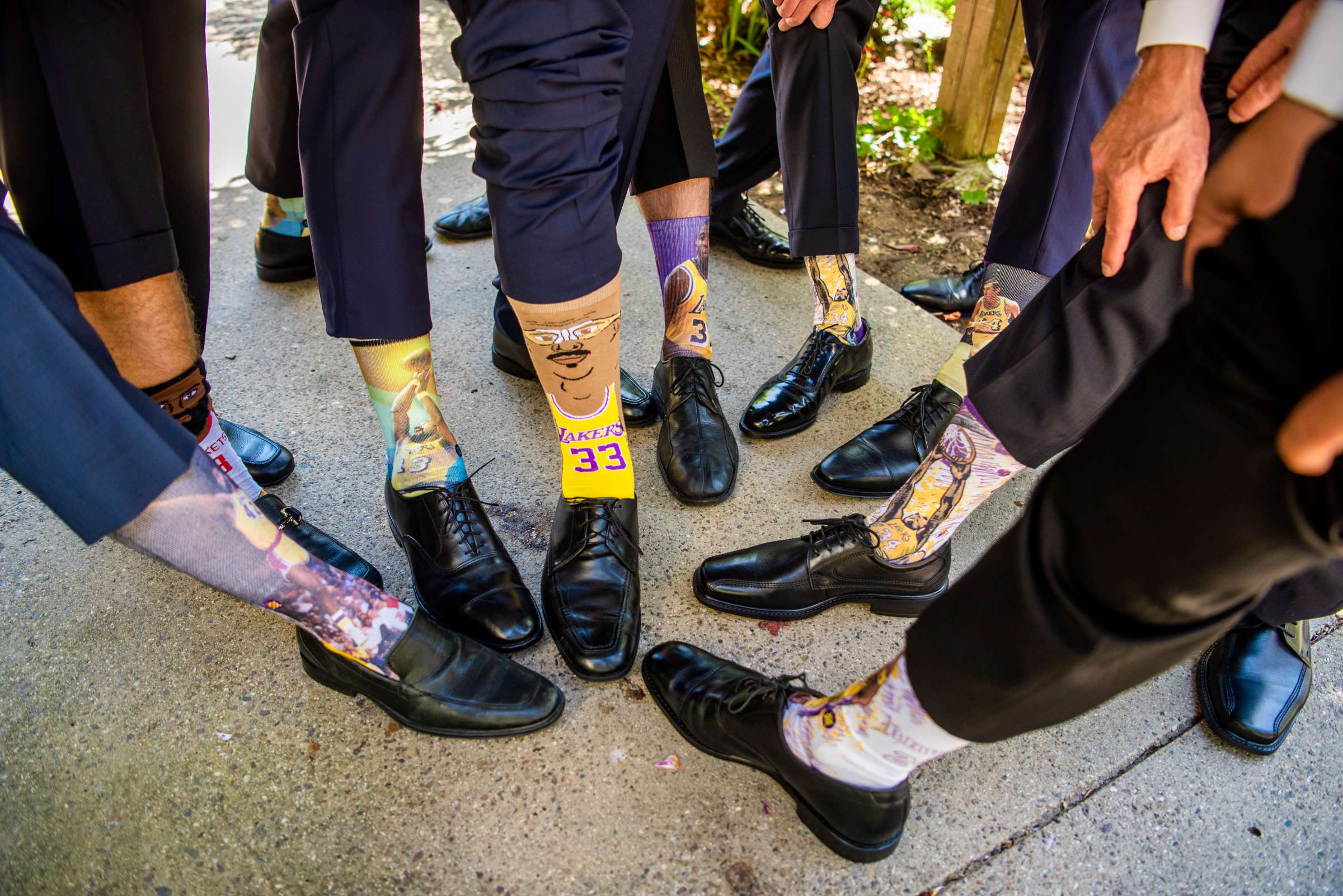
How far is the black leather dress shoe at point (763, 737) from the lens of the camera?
114 cm

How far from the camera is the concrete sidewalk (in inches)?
46.8

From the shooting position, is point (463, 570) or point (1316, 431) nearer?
point (1316, 431)

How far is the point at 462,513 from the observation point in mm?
1557

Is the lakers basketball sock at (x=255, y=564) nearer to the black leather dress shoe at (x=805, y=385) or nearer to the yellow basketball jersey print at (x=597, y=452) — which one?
the yellow basketball jersey print at (x=597, y=452)

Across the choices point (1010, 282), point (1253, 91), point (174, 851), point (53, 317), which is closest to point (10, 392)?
point (53, 317)

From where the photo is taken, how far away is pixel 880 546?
1507 millimetres

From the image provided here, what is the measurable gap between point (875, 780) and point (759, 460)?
3.06 ft

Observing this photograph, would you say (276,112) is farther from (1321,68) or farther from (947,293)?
(1321,68)

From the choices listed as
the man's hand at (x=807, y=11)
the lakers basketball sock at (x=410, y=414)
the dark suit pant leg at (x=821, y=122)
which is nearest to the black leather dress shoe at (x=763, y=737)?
the lakers basketball sock at (x=410, y=414)

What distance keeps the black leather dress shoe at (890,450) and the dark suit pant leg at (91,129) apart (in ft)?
4.51

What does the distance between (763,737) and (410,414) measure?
869 mm

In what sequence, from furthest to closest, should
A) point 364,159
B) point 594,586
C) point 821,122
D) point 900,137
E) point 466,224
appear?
1. point 900,137
2. point 466,224
3. point 821,122
4. point 594,586
5. point 364,159

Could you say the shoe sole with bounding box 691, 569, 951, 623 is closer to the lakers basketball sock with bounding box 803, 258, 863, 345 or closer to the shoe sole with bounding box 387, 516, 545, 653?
the shoe sole with bounding box 387, 516, 545, 653

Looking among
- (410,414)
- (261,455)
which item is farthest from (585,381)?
(261,455)
